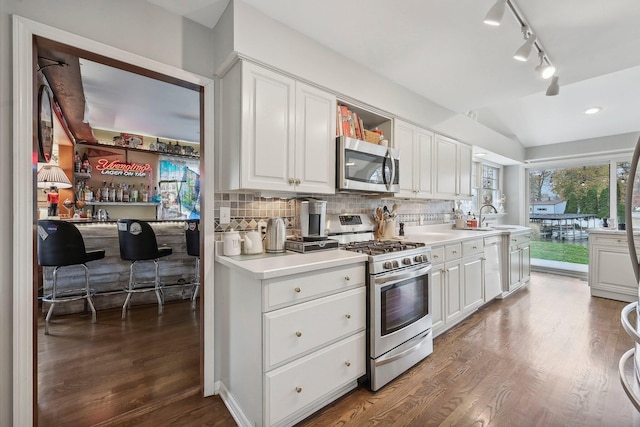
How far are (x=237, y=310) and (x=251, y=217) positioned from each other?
705mm

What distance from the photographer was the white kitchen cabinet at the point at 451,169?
133 inches

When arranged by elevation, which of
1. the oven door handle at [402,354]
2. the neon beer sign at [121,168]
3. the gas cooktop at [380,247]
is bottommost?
the oven door handle at [402,354]

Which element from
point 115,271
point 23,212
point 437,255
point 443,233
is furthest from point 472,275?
point 115,271

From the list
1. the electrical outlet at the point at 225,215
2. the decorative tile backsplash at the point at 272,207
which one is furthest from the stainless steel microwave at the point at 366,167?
the electrical outlet at the point at 225,215

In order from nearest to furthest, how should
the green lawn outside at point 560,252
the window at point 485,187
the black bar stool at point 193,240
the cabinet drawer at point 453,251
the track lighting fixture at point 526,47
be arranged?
the track lighting fixture at point 526,47, the cabinet drawer at point 453,251, the black bar stool at point 193,240, the window at point 485,187, the green lawn outside at point 560,252

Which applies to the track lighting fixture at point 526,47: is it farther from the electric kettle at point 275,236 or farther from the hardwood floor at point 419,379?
the hardwood floor at point 419,379

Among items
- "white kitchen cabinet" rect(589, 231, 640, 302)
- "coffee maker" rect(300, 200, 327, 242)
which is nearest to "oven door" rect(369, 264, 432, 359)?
"coffee maker" rect(300, 200, 327, 242)

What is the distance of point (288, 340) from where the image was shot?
4.99 feet

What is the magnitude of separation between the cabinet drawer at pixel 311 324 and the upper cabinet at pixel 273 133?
79 cm

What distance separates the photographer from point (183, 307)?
353 centimetres

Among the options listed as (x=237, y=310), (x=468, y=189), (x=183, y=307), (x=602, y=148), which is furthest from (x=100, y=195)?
(x=602, y=148)

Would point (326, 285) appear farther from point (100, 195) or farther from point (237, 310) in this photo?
point (100, 195)

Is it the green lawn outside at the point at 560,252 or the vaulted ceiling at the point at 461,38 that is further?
the green lawn outside at the point at 560,252

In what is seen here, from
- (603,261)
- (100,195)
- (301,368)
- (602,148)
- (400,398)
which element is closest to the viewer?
(301,368)
